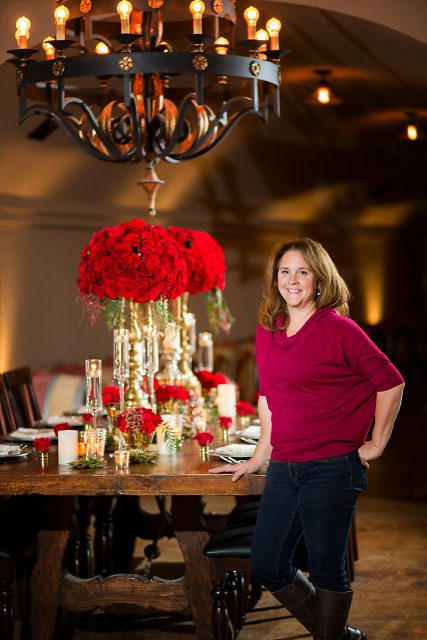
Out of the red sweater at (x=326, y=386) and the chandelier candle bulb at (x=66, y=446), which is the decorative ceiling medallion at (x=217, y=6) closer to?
the red sweater at (x=326, y=386)

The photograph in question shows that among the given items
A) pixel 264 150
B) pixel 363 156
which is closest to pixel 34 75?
pixel 264 150

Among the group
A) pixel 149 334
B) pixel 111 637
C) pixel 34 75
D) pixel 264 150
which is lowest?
pixel 111 637

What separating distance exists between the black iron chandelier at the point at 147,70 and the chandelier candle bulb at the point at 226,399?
3.14 ft

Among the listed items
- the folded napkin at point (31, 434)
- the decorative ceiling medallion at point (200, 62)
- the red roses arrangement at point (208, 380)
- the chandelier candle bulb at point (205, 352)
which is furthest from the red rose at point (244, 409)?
the decorative ceiling medallion at point (200, 62)

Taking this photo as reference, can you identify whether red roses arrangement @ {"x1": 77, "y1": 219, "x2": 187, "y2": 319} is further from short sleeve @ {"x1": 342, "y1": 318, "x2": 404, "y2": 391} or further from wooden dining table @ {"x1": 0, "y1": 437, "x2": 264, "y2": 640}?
short sleeve @ {"x1": 342, "y1": 318, "x2": 404, "y2": 391}

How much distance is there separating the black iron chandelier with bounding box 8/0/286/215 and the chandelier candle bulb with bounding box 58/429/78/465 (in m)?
1.33

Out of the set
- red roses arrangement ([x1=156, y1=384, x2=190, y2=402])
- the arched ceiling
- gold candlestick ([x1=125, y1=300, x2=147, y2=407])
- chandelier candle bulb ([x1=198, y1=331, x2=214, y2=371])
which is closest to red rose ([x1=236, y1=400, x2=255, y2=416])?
chandelier candle bulb ([x1=198, y1=331, x2=214, y2=371])

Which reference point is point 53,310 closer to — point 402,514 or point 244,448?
point 402,514

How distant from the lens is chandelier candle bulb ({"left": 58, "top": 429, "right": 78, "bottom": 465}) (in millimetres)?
4066

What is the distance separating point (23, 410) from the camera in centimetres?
594

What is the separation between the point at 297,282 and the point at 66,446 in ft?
4.01

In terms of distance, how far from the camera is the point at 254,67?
14.5ft

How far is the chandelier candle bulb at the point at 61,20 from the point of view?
435 centimetres

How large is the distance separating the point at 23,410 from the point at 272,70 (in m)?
2.49
